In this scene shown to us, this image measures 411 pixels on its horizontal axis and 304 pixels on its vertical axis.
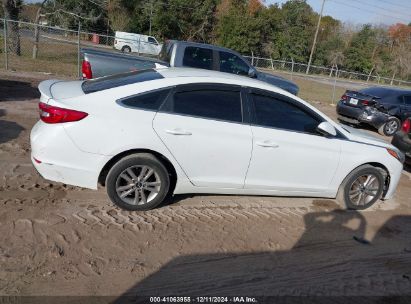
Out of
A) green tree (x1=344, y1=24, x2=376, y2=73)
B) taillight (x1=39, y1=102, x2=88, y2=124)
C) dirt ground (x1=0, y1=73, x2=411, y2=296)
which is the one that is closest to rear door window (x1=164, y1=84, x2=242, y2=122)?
taillight (x1=39, y1=102, x2=88, y2=124)

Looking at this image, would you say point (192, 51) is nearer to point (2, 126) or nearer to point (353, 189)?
point (2, 126)

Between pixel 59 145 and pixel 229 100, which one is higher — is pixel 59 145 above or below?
below

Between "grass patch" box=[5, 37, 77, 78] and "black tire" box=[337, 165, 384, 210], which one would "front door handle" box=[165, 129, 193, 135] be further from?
"grass patch" box=[5, 37, 77, 78]

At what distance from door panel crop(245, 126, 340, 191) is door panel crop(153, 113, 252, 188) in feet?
0.54

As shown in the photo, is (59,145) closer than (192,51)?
Yes

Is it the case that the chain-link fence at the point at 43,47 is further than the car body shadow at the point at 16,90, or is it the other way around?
the chain-link fence at the point at 43,47

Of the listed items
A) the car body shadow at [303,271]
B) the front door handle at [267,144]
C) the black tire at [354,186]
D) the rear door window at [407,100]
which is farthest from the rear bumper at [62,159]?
the rear door window at [407,100]

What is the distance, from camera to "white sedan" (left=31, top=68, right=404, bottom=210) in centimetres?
416

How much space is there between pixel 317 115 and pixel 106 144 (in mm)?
2708

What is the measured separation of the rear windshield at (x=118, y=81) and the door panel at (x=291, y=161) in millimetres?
1465

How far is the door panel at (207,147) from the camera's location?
14.2 feet

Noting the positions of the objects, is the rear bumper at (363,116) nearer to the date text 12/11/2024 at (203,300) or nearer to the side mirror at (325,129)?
the side mirror at (325,129)

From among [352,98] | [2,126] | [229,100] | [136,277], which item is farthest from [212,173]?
[352,98]

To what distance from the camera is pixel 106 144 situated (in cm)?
417
